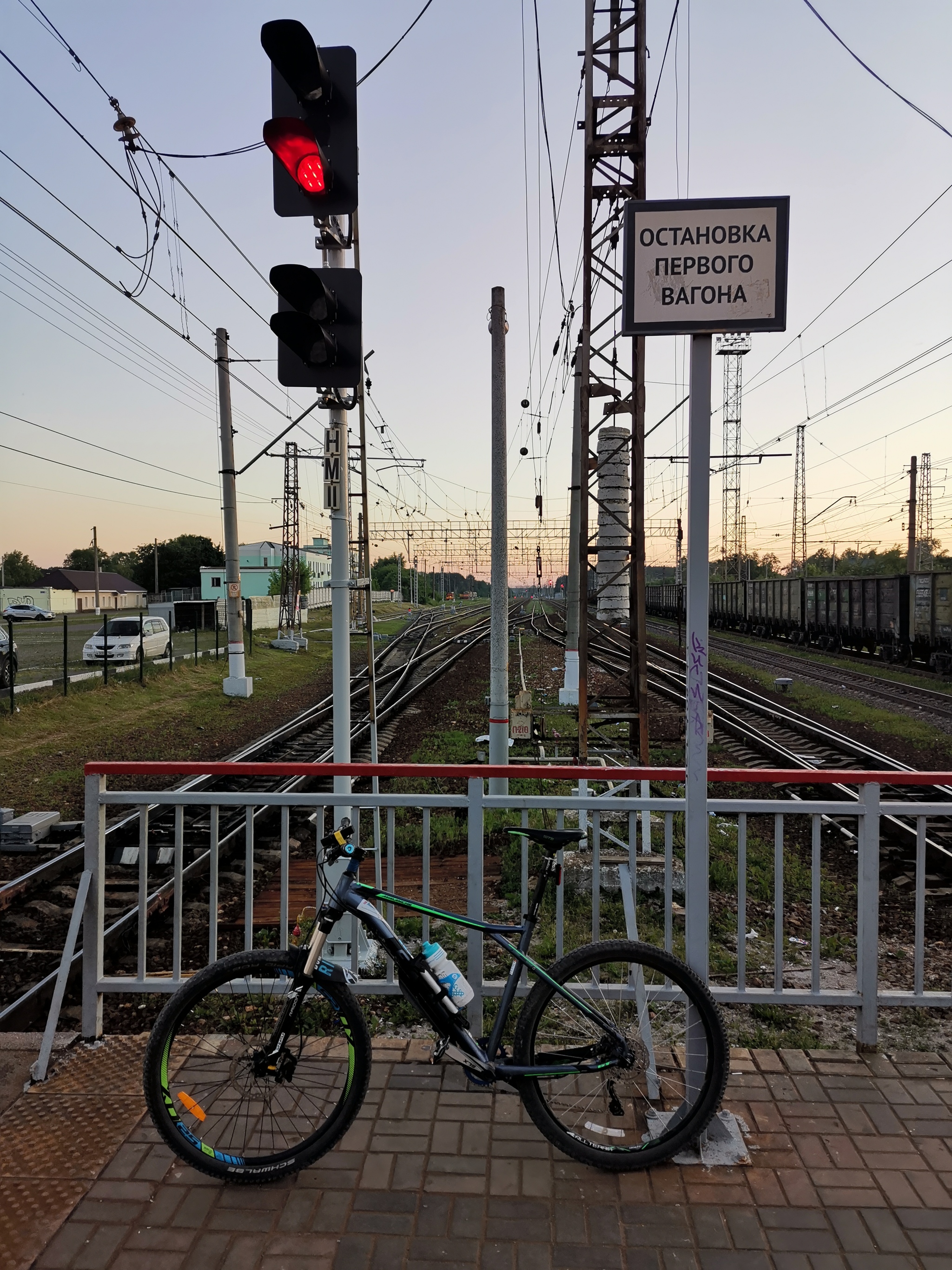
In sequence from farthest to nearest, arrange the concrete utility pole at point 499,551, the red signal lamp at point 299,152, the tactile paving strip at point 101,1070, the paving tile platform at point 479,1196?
1. the concrete utility pole at point 499,551
2. the red signal lamp at point 299,152
3. the tactile paving strip at point 101,1070
4. the paving tile platform at point 479,1196

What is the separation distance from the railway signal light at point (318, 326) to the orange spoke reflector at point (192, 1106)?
2889 mm

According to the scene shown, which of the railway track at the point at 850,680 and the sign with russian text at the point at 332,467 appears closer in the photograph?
the sign with russian text at the point at 332,467

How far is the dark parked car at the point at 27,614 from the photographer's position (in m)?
54.0

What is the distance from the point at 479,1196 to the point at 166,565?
9930 cm

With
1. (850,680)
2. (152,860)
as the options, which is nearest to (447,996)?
(152,860)

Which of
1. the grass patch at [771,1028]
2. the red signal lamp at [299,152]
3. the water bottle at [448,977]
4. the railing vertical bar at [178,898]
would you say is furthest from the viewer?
the grass patch at [771,1028]

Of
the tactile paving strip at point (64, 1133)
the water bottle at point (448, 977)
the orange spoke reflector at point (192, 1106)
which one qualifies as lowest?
the tactile paving strip at point (64, 1133)

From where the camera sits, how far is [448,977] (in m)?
2.87

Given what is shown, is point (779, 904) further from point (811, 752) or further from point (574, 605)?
point (574, 605)

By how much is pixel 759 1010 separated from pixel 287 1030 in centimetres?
265

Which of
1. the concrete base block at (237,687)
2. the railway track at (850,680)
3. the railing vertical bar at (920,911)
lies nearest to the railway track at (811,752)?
the railing vertical bar at (920,911)

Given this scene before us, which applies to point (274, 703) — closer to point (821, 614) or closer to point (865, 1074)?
point (865, 1074)

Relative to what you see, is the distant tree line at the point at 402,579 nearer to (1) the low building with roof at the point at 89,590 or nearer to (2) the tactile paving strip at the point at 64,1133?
(1) the low building with roof at the point at 89,590

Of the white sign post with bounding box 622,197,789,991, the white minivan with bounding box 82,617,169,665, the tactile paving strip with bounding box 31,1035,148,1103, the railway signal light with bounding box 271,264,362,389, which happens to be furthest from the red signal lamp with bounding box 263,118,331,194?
the white minivan with bounding box 82,617,169,665
